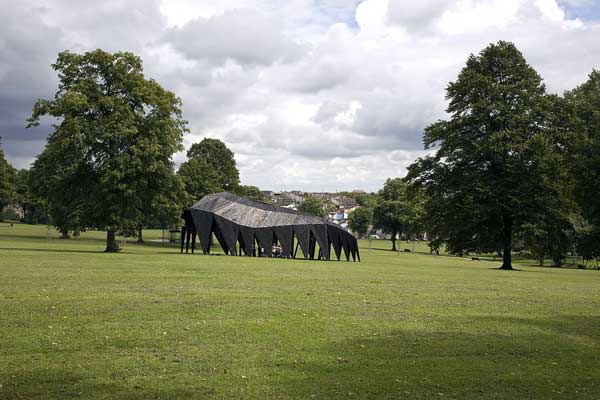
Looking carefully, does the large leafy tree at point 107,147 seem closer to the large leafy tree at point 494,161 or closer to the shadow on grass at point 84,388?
the large leafy tree at point 494,161

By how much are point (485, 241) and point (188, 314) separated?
31.2 m

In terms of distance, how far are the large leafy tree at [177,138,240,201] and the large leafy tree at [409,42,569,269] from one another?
109 ft

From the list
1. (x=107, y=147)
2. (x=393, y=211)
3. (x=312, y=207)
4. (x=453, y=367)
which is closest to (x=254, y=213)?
(x=107, y=147)

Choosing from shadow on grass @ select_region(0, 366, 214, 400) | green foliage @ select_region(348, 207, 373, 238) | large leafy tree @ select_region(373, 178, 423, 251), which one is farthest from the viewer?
green foliage @ select_region(348, 207, 373, 238)

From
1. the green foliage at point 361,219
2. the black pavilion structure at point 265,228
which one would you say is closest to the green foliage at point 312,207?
the green foliage at point 361,219

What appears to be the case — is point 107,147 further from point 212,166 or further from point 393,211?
point 393,211

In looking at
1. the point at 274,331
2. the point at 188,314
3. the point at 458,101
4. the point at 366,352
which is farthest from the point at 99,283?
the point at 458,101

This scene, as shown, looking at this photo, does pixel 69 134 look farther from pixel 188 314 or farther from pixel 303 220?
pixel 188 314

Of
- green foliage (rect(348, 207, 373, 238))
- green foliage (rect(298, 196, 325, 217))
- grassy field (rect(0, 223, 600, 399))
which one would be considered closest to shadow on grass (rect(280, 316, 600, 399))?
grassy field (rect(0, 223, 600, 399))

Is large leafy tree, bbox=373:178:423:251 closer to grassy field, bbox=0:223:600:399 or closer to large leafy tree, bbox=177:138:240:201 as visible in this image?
large leafy tree, bbox=177:138:240:201

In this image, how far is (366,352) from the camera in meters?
10.1

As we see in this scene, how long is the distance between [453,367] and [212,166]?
217 feet

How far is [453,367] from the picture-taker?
30.8 feet

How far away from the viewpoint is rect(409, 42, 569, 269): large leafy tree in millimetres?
37750
